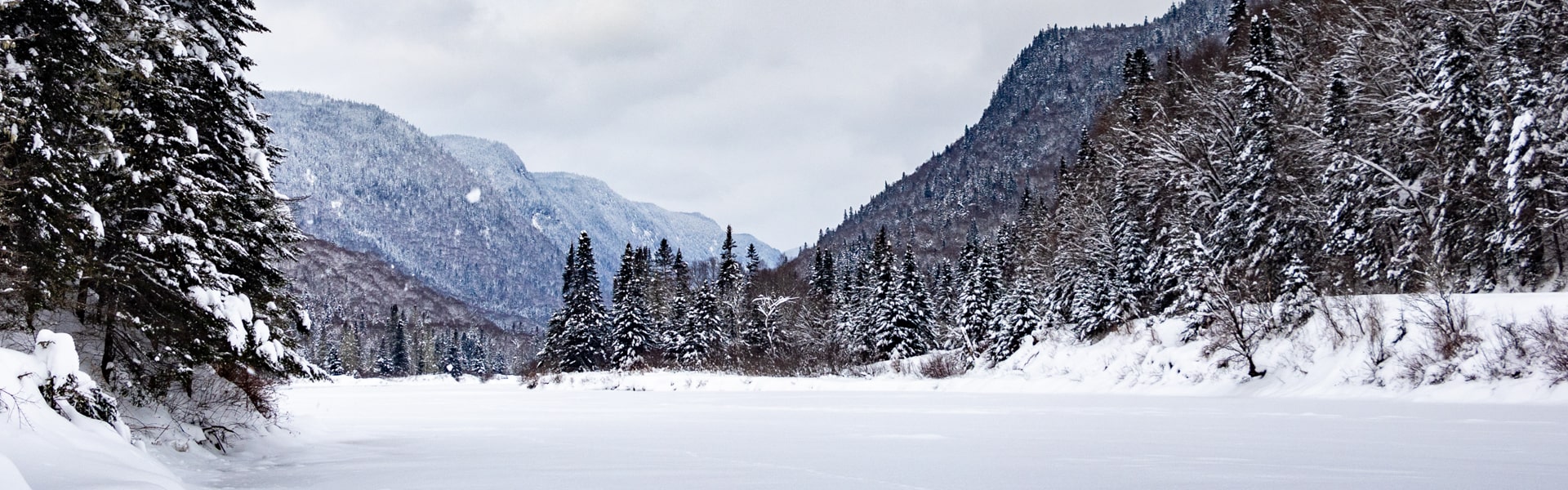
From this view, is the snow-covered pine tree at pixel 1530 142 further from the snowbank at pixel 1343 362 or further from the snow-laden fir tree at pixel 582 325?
the snow-laden fir tree at pixel 582 325

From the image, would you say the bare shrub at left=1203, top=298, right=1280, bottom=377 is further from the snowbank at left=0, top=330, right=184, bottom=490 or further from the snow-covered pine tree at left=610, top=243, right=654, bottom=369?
the snow-covered pine tree at left=610, top=243, right=654, bottom=369

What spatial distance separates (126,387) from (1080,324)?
36.7 meters

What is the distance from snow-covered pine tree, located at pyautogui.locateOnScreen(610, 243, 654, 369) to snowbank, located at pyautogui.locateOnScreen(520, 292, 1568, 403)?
28.8 metres

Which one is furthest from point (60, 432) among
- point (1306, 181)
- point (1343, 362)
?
point (1306, 181)

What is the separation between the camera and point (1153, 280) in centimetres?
3762

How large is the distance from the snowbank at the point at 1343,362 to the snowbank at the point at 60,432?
21544 millimetres

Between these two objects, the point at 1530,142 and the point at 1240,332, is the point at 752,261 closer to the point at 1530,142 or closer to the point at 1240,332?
the point at 1240,332

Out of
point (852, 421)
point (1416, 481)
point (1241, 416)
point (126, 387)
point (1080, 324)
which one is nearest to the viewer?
point (1416, 481)

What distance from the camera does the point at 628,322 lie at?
208 ft

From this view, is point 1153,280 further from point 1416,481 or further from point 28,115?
point 28,115

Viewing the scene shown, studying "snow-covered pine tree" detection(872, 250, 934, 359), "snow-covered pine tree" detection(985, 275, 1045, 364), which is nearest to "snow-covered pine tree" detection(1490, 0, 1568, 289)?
"snow-covered pine tree" detection(985, 275, 1045, 364)

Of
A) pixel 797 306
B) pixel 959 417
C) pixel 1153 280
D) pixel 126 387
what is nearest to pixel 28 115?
pixel 126 387

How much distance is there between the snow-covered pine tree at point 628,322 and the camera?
62.9 metres

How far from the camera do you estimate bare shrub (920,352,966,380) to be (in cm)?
4250
